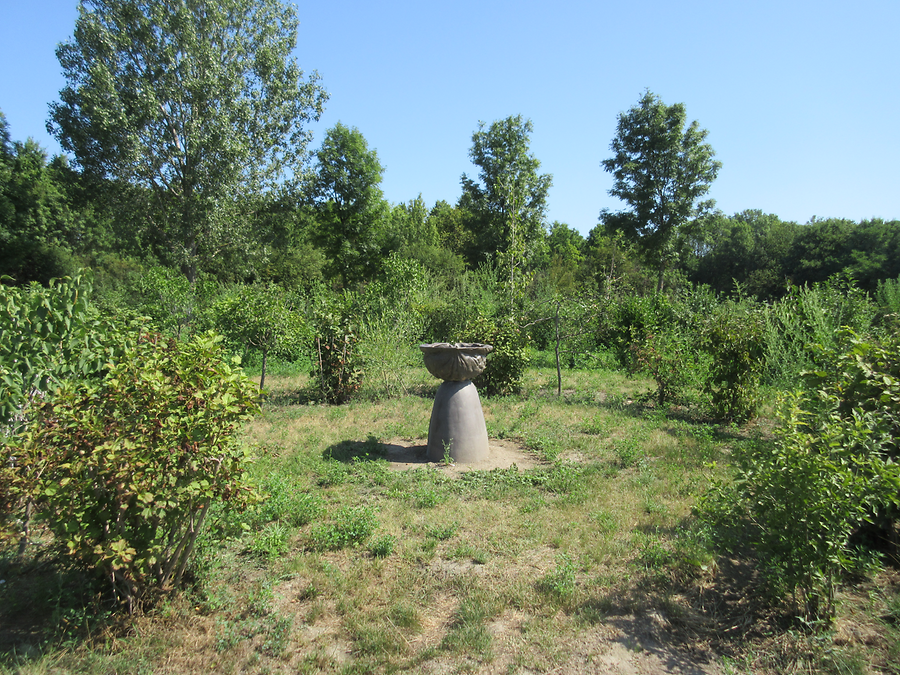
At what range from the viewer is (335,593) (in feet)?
10.2

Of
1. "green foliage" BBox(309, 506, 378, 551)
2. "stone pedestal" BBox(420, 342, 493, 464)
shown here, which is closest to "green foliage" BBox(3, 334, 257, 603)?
"green foliage" BBox(309, 506, 378, 551)

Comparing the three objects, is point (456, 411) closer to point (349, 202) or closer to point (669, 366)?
point (669, 366)

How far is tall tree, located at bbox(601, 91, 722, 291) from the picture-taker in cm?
2275

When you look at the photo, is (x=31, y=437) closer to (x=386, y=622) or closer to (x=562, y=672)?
(x=386, y=622)

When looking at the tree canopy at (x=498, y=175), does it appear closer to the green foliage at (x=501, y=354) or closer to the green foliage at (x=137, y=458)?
the green foliage at (x=501, y=354)

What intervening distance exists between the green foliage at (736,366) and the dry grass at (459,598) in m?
2.52

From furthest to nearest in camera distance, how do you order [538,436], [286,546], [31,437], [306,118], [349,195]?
1. [349,195]
2. [306,118]
3. [538,436]
4. [286,546]
5. [31,437]

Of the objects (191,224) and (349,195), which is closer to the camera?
(191,224)

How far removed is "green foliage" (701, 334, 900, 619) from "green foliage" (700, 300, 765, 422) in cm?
407

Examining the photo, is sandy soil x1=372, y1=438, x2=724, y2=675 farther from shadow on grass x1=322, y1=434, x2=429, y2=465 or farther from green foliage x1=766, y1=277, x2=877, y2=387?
green foliage x1=766, y1=277, x2=877, y2=387

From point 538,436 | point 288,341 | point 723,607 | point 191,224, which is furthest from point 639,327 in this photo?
point 191,224

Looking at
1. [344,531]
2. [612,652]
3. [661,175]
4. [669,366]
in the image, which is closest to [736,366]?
[669,366]

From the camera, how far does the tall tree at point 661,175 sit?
896 inches

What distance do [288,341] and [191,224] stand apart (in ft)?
44.9
